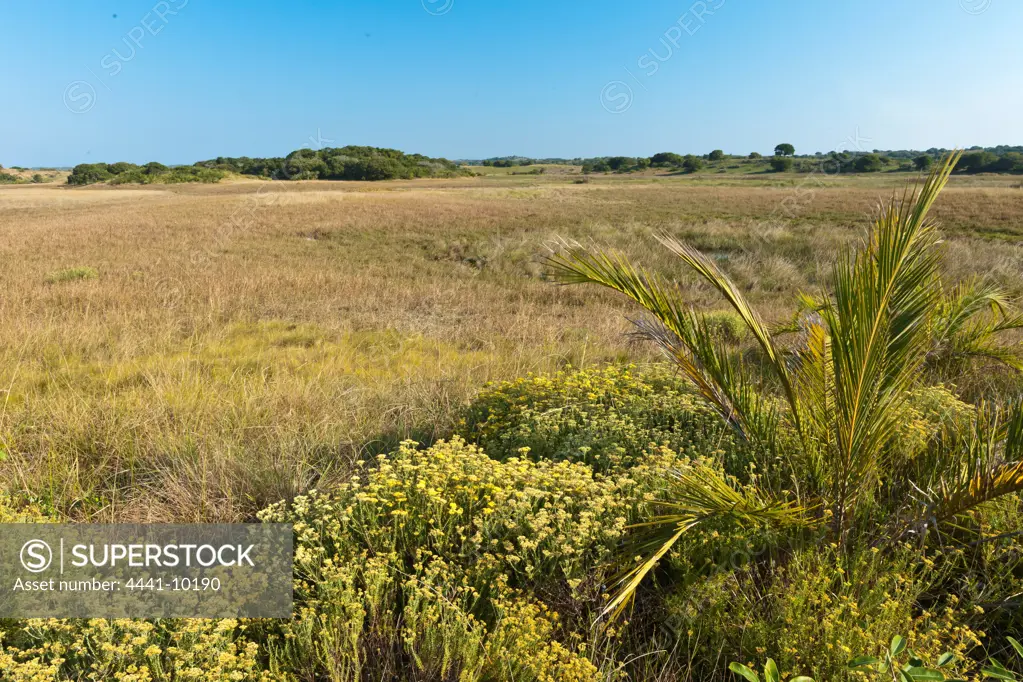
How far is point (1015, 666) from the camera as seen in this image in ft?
9.05

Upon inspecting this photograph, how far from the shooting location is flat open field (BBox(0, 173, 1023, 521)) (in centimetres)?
414

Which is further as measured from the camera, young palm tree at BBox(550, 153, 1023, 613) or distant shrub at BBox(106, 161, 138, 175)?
distant shrub at BBox(106, 161, 138, 175)

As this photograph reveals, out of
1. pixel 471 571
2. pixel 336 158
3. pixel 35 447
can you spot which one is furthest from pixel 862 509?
pixel 336 158

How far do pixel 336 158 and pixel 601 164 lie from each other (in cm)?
5736

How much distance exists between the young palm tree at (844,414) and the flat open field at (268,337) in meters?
0.57

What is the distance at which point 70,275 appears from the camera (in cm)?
1189

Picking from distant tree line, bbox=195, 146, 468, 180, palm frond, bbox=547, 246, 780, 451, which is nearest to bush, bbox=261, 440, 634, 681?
palm frond, bbox=547, 246, 780, 451

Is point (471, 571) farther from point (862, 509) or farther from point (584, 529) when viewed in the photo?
point (862, 509)

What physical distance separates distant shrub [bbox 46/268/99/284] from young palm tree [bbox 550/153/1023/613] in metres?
11.8

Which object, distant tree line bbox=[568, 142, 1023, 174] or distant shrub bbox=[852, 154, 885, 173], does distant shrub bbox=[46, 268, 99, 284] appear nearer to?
distant tree line bbox=[568, 142, 1023, 174]

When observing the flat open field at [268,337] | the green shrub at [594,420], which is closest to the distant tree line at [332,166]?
the flat open field at [268,337]

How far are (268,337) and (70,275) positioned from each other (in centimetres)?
655

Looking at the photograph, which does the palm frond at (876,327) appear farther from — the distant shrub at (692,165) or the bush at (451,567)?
the distant shrub at (692,165)
